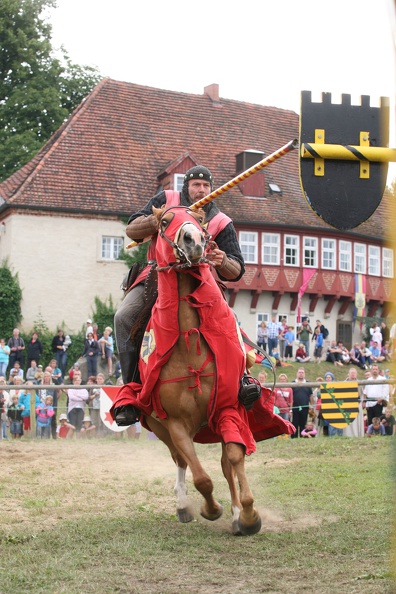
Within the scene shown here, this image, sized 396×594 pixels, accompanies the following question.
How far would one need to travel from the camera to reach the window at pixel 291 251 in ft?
139

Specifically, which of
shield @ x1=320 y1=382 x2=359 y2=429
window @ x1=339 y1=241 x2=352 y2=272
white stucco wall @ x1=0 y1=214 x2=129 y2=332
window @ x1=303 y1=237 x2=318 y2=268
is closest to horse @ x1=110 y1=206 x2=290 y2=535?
shield @ x1=320 y1=382 x2=359 y2=429

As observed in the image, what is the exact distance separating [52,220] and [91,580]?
1254 inches

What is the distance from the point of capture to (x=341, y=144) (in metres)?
5.08

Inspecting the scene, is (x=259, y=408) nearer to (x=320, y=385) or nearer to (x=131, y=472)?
(x=131, y=472)

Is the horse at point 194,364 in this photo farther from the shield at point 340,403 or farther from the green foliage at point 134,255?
the green foliage at point 134,255

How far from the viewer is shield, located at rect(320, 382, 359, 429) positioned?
1684 cm

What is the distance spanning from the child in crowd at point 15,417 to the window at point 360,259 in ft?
96.4

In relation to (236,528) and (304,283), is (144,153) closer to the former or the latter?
(304,283)

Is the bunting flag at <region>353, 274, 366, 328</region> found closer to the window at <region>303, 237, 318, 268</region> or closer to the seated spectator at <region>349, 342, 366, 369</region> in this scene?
the window at <region>303, 237, 318, 268</region>

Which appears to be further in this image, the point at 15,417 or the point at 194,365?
the point at 15,417

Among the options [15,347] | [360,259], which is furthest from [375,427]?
[360,259]

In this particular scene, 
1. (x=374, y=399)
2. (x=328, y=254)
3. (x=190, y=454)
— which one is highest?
(x=328, y=254)

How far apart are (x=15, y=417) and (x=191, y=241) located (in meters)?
10.9

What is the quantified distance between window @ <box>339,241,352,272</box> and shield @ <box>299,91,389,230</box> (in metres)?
39.0
